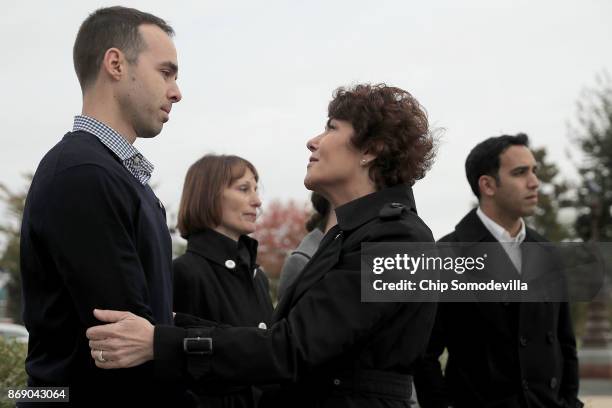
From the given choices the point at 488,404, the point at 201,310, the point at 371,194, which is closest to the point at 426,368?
the point at 488,404

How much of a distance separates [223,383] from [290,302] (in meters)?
0.42

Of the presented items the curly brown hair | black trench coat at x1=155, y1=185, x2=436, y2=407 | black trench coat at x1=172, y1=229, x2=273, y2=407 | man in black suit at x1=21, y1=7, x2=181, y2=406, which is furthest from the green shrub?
the curly brown hair

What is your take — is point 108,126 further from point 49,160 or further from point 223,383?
point 223,383

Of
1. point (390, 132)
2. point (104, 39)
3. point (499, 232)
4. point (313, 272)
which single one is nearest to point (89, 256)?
point (313, 272)

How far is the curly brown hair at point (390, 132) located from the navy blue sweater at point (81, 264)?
97 cm

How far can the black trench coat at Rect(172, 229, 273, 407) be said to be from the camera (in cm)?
473

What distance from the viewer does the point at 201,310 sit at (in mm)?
4730

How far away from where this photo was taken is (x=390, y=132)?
3.54 meters

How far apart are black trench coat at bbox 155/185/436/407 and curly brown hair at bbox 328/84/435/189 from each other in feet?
0.80

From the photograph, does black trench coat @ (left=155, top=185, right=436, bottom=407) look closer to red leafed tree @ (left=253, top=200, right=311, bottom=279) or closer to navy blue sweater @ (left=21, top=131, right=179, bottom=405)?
navy blue sweater @ (left=21, top=131, right=179, bottom=405)

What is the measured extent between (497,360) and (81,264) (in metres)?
3.04

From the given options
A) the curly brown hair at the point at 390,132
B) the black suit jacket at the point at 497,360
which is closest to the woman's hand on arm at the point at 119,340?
the curly brown hair at the point at 390,132

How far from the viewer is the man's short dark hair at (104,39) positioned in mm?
3350

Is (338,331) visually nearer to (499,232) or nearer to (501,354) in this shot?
(501,354)
